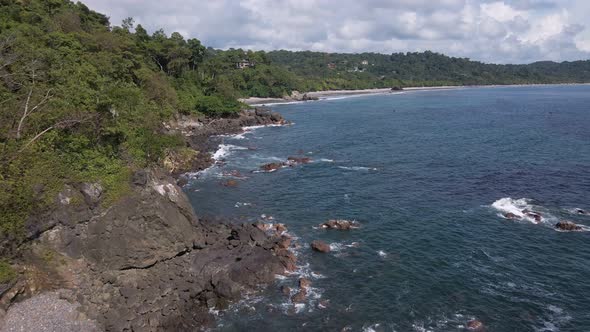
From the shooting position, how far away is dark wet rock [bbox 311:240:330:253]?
35625mm

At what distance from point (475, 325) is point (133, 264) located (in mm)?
23887

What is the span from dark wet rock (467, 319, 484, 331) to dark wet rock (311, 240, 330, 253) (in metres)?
13.3

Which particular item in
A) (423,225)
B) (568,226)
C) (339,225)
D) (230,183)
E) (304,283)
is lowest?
(304,283)

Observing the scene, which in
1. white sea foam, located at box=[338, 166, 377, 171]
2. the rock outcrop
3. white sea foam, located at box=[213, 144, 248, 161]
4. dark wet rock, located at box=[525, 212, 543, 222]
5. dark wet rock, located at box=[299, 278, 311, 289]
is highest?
the rock outcrop

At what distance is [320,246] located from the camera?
3578 centimetres

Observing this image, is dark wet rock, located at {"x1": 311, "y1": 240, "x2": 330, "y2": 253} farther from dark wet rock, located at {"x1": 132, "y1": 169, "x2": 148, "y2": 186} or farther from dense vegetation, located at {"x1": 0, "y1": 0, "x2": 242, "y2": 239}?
dense vegetation, located at {"x1": 0, "y1": 0, "x2": 242, "y2": 239}

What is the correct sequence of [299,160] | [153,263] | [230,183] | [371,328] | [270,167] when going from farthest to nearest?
[299,160] < [270,167] < [230,183] < [153,263] < [371,328]

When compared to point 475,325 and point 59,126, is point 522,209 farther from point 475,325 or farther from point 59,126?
point 59,126

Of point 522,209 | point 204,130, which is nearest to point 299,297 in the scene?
point 522,209

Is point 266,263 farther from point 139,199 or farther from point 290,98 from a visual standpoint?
point 290,98

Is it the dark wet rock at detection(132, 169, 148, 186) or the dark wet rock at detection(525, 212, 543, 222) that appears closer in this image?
the dark wet rock at detection(132, 169, 148, 186)

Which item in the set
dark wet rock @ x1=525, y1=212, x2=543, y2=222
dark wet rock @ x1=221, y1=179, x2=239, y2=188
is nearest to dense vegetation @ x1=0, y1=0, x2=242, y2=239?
dark wet rock @ x1=221, y1=179, x2=239, y2=188

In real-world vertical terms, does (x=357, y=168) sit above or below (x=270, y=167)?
below

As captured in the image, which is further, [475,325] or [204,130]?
[204,130]
